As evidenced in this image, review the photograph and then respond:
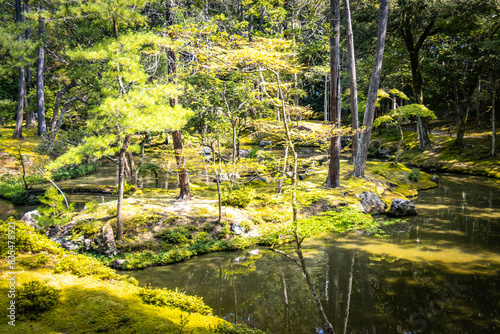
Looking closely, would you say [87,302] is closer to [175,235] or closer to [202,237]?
[175,235]

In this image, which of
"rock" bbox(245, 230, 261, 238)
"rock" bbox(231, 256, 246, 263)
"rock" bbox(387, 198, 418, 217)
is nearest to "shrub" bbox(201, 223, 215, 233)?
"rock" bbox(245, 230, 261, 238)

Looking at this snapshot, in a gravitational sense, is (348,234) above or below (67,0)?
below

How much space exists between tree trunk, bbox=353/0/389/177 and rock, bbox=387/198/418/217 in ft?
10.7

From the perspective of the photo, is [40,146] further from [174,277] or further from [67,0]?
[174,277]

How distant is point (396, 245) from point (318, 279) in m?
3.93

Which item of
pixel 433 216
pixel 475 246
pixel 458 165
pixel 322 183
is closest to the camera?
pixel 475 246

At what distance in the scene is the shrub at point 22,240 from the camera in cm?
468

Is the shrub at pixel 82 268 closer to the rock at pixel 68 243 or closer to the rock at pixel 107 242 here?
the rock at pixel 107 242

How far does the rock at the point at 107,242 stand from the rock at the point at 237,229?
3.91m

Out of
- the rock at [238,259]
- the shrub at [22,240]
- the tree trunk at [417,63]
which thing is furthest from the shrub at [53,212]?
the tree trunk at [417,63]

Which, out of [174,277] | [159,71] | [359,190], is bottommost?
[174,277]

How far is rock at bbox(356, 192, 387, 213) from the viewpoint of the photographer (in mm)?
12612

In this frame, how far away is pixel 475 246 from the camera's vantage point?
9.16m

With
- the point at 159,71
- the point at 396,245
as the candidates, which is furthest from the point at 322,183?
the point at 159,71
